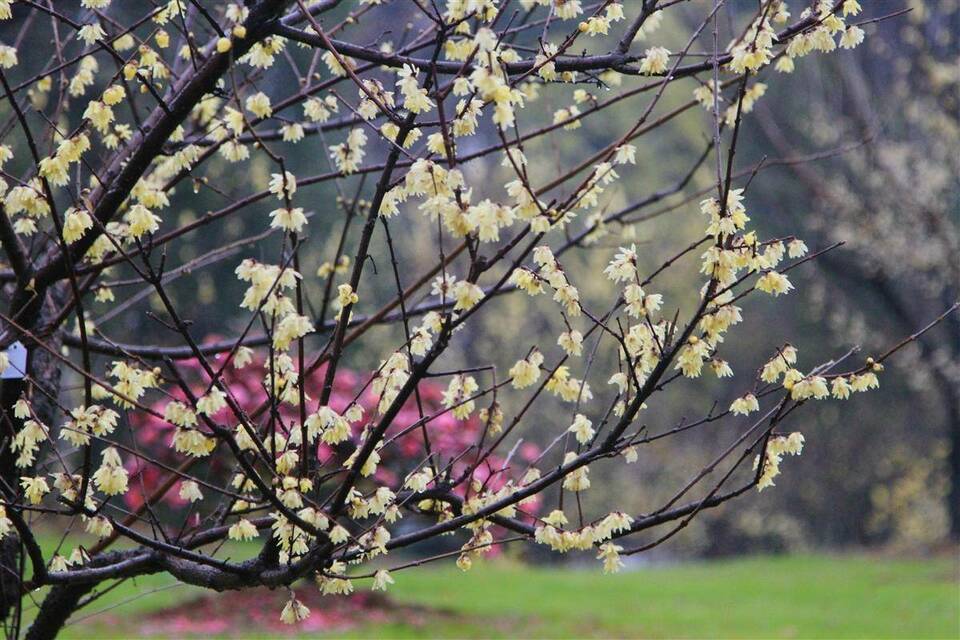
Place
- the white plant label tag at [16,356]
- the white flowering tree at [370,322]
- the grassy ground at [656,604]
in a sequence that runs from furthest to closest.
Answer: the grassy ground at [656,604], the white plant label tag at [16,356], the white flowering tree at [370,322]

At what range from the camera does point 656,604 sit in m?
11.0

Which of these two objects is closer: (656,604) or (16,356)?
(16,356)

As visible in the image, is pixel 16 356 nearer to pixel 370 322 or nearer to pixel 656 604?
pixel 370 322

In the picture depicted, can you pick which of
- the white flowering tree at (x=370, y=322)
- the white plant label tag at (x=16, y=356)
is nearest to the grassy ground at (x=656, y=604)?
the white plant label tag at (x=16, y=356)

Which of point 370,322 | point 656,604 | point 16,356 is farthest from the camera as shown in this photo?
point 656,604

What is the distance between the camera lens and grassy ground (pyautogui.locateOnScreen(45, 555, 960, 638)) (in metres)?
8.82

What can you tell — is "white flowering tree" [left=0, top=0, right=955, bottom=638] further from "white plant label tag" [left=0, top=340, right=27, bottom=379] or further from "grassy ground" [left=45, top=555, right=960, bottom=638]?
"grassy ground" [left=45, top=555, right=960, bottom=638]

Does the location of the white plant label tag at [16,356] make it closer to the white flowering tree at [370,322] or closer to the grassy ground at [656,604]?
the white flowering tree at [370,322]

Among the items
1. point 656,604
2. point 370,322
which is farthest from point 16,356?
point 656,604

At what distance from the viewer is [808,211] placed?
1970 cm

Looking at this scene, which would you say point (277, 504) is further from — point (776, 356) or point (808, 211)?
point (808, 211)

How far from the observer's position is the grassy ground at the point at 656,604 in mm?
8820

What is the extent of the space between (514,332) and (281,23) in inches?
641

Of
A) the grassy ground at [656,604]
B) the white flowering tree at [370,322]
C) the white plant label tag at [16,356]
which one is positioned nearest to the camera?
the white flowering tree at [370,322]
